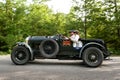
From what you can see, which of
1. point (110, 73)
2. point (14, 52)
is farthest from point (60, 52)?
point (110, 73)

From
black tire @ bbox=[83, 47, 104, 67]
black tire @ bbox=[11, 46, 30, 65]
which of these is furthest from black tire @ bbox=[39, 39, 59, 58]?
black tire @ bbox=[83, 47, 104, 67]

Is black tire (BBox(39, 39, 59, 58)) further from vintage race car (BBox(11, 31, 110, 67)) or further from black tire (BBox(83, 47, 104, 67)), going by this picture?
black tire (BBox(83, 47, 104, 67))

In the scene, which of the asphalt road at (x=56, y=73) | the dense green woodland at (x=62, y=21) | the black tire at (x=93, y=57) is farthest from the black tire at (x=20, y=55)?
the dense green woodland at (x=62, y=21)

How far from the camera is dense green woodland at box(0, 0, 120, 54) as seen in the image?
68.2ft

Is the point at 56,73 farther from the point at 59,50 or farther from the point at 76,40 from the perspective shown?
the point at 76,40

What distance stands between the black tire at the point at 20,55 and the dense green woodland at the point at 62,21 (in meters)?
9.34

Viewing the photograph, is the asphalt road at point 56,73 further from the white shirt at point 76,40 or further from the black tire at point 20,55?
the white shirt at point 76,40

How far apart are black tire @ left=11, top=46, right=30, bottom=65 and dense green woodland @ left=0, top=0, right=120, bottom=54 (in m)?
9.34

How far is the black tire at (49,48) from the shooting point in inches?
418

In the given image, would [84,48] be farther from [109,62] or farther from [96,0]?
[96,0]

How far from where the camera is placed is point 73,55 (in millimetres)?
10789

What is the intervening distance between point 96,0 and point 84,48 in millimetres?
11883

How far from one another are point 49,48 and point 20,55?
116 cm

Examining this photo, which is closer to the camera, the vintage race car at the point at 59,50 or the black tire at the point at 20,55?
the vintage race car at the point at 59,50
